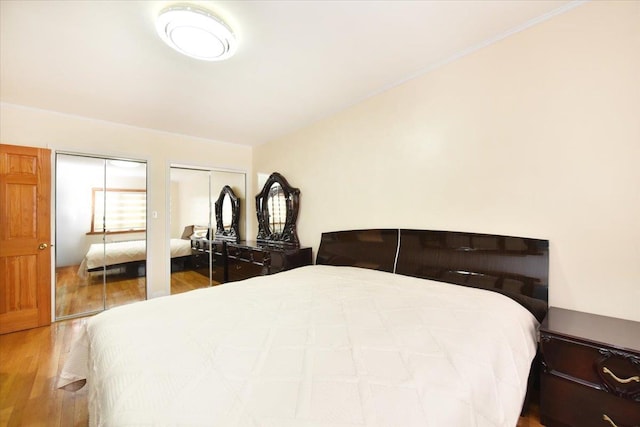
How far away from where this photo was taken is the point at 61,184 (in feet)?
10.1

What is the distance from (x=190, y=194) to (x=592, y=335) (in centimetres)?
453

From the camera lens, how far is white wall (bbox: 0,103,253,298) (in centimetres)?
291

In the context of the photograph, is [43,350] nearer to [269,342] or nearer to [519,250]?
[269,342]

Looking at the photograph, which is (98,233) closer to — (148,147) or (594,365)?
(148,147)

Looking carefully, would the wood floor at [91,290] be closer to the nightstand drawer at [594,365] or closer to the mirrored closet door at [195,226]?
the mirrored closet door at [195,226]

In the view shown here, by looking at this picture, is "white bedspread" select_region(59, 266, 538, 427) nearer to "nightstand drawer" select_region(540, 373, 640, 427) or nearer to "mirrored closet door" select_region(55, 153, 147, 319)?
"nightstand drawer" select_region(540, 373, 640, 427)

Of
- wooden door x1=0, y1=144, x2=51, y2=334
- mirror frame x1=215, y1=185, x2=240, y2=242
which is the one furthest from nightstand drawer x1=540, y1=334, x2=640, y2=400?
wooden door x1=0, y1=144, x2=51, y2=334

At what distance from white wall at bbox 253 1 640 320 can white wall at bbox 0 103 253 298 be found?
2.83m

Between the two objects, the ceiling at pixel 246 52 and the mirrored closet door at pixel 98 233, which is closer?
the ceiling at pixel 246 52

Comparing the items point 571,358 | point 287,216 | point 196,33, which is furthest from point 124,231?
point 571,358

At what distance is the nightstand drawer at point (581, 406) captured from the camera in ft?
4.06

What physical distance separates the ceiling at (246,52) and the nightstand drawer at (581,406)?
222cm

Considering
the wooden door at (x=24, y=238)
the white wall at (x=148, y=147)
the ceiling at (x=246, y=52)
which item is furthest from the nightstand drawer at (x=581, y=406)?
the wooden door at (x=24, y=238)

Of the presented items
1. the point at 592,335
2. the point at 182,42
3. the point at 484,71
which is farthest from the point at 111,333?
the point at 484,71
